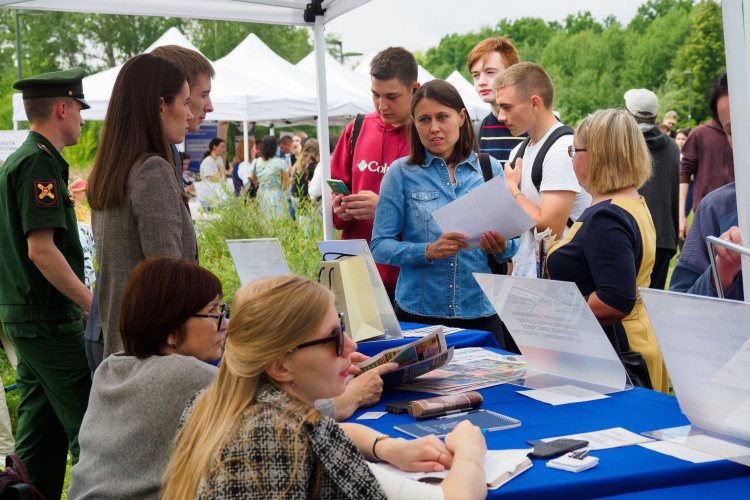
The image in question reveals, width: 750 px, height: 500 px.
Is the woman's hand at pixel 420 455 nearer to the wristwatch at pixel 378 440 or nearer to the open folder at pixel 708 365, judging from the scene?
the wristwatch at pixel 378 440

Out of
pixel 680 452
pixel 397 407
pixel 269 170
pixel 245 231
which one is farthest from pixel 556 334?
pixel 269 170

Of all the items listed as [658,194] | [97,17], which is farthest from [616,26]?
[658,194]

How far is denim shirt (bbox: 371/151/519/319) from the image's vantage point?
3.15 m

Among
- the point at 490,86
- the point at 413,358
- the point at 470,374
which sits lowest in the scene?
the point at 470,374

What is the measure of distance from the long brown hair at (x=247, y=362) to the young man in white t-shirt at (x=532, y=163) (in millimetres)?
2037

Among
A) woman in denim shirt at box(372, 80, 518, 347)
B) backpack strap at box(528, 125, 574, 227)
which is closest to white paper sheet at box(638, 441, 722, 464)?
woman in denim shirt at box(372, 80, 518, 347)

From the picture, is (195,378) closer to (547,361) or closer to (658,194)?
(547,361)

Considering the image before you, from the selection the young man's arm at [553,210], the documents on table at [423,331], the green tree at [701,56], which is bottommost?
the documents on table at [423,331]

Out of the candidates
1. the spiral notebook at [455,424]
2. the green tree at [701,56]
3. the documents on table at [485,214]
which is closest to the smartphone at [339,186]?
the documents on table at [485,214]

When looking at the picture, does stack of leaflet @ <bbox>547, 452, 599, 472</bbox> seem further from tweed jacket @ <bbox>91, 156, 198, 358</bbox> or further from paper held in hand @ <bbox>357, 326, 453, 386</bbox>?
tweed jacket @ <bbox>91, 156, 198, 358</bbox>

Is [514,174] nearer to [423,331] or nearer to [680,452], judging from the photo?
[423,331]

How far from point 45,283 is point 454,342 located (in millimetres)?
1593

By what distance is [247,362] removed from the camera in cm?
141

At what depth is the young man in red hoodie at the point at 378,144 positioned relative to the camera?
11.6ft
